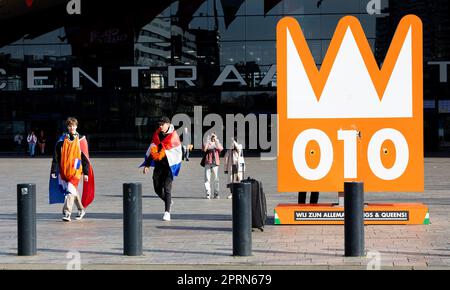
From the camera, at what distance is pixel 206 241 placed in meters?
10.8

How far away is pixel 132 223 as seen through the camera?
9.51 m

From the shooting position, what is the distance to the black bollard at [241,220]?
9375 mm

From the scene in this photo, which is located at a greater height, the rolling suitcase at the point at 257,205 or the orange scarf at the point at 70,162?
the orange scarf at the point at 70,162

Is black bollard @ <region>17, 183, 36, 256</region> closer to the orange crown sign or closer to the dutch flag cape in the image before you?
the dutch flag cape

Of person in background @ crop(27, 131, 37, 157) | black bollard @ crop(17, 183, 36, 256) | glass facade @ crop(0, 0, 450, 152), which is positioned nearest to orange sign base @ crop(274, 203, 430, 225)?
black bollard @ crop(17, 183, 36, 256)

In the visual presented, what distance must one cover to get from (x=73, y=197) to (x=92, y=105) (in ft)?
A: 110

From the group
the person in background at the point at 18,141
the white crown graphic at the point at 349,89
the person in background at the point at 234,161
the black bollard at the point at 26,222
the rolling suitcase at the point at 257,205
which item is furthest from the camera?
the person in background at the point at 18,141

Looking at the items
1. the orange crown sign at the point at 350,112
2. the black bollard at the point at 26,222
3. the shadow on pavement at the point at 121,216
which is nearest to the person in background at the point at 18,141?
the shadow on pavement at the point at 121,216

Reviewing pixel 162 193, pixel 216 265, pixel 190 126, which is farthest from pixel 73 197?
pixel 190 126

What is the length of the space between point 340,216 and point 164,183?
290cm

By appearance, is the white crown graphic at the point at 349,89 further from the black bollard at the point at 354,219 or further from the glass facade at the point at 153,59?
the glass facade at the point at 153,59

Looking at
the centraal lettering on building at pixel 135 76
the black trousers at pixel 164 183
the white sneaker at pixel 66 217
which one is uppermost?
the centraal lettering on building at pixel 135 76

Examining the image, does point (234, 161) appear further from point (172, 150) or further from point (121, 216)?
point (172, 150)

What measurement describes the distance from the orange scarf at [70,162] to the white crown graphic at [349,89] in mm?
3552
